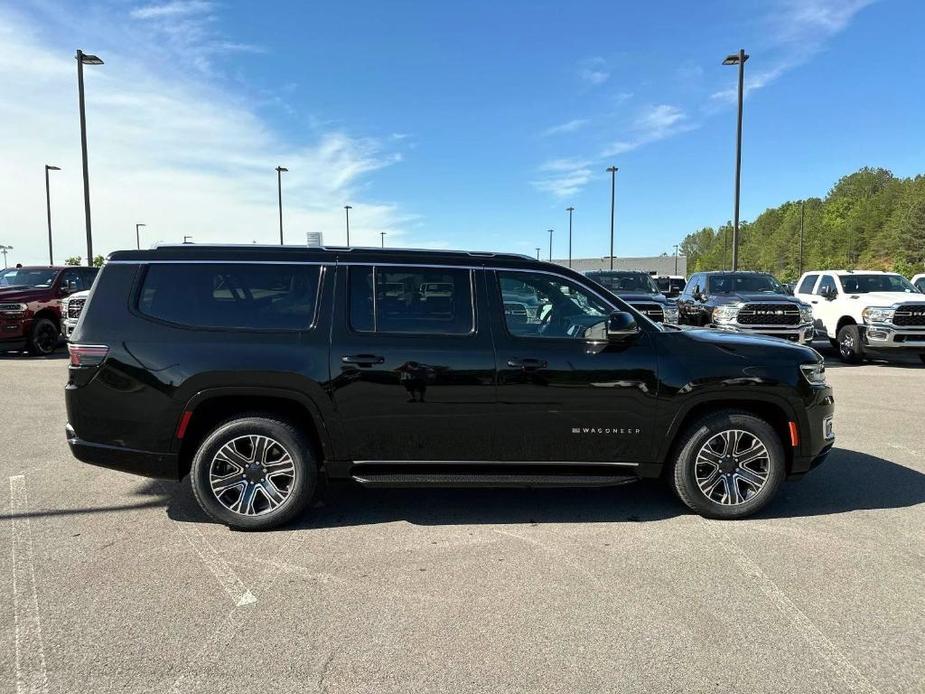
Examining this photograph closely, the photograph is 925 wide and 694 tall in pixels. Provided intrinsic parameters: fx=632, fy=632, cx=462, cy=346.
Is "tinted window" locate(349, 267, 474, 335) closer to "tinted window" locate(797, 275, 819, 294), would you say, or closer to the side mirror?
the side mirror

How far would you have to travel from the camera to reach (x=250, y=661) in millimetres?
2764

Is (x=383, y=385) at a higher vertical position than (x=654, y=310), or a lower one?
lower

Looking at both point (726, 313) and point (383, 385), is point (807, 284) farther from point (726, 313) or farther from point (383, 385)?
point (383, 385)

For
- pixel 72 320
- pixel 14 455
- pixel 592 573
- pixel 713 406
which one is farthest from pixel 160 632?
pixel 72 320

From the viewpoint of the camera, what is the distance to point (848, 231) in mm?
95812

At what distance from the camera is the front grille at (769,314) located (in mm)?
11695

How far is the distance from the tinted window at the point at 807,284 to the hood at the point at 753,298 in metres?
2.26

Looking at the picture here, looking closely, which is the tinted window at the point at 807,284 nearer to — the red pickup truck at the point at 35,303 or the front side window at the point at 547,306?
the front side window at the point at 547,306

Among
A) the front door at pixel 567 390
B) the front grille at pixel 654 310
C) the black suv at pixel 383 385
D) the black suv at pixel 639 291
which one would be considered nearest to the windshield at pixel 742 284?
Result: the black suv at pixel 639 291

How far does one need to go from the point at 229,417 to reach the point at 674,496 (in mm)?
3322

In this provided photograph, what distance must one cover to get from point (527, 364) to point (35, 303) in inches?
507

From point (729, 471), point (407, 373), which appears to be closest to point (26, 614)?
point (407, 373)

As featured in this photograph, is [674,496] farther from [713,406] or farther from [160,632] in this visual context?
[160,632]

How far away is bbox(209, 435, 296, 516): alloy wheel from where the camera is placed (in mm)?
4160
